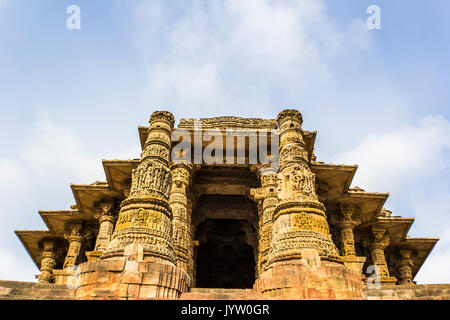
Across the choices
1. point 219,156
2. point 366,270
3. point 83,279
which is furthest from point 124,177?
point 366,270

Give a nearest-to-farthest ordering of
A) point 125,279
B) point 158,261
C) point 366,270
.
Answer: point 125,279, point 158,261, point 366,270

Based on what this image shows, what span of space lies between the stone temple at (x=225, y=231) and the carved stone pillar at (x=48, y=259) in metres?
0.06

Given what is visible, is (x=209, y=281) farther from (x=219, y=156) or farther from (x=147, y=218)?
(x=147, y=218)

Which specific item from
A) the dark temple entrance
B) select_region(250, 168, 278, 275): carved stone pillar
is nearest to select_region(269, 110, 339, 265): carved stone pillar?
select_region(250, 168, 278, 275): carved stone pillar

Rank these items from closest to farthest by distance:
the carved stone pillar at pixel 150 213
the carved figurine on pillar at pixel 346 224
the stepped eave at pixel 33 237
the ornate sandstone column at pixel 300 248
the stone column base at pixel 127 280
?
the stone column base at pixel 127 280 < the ornate sandstone column at pixel 300 248 < the carved stone pillar at pixel 150 213 < the carved figurine on pillar at pixel 346 224 < the stepped eave at pixel 33 237

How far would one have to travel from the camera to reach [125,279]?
524 centimetres

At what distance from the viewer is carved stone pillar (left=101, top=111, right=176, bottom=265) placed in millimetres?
5996

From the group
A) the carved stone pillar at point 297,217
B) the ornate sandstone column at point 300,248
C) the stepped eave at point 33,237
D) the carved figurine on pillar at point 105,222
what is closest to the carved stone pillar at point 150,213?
the ornate sandstone column at point 300,248

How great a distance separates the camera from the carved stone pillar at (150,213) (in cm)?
600

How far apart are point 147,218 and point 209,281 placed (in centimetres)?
1367

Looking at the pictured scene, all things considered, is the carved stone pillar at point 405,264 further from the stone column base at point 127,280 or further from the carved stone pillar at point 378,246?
the stone column base at point 127,280

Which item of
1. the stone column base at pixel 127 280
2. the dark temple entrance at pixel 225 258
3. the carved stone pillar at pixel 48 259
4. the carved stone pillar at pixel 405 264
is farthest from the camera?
the dark temple entrance at pixel 225 258

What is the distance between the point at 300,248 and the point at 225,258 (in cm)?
1397
